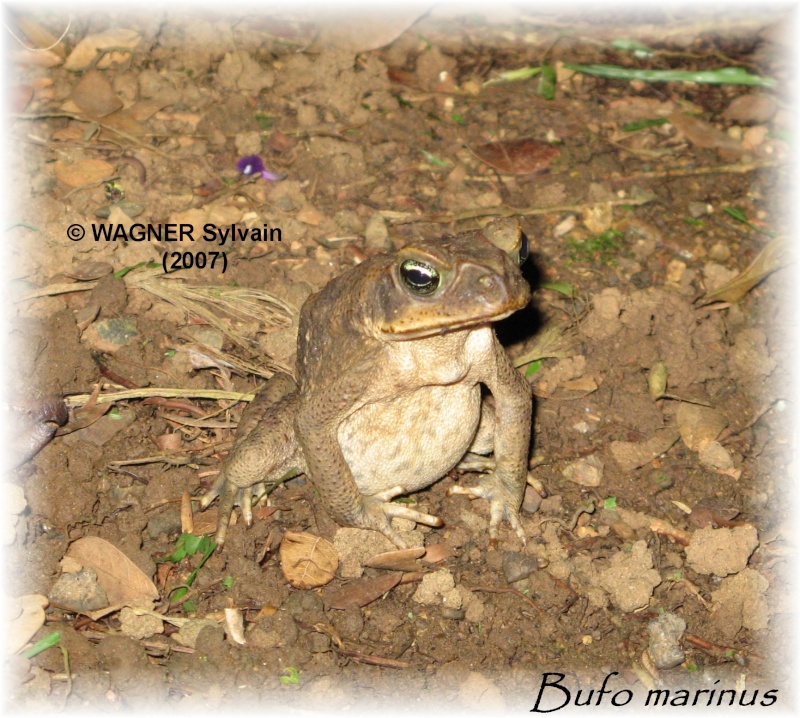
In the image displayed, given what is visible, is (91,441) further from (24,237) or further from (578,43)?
(578,43)

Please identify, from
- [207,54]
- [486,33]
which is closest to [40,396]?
[207,54]

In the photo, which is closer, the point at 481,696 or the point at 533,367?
the point at 481,696

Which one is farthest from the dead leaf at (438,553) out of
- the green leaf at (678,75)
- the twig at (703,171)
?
the green leaf at (678,75)

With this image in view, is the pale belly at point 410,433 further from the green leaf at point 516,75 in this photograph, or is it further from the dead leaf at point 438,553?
the green leaf at point 516,75

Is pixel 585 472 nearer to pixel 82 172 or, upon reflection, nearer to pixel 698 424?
pixel 698 424

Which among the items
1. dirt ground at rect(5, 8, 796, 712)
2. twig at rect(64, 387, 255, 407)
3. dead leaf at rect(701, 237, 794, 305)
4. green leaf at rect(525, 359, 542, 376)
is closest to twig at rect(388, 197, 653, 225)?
dirt ground at rect(5, 8, 796, 712)

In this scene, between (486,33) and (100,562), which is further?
(486,33)

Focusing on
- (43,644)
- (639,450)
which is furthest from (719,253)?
(43,644)
